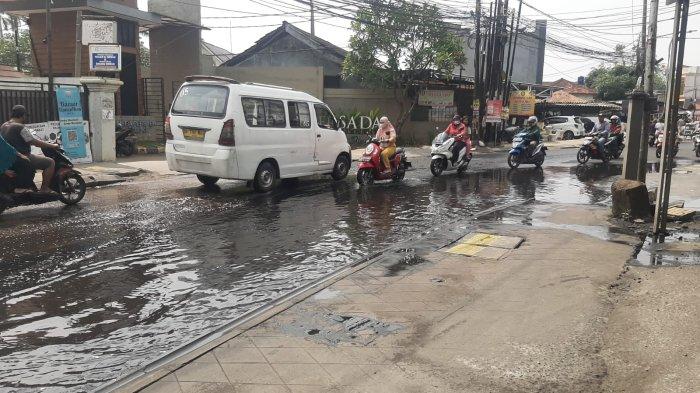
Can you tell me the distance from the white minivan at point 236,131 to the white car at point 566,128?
2706 centimetres

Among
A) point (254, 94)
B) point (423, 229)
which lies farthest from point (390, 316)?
point (254, 94)

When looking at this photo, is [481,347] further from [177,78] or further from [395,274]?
[177,78]

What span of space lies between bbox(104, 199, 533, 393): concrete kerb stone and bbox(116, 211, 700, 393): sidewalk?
0.03 m

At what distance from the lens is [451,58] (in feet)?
81.4

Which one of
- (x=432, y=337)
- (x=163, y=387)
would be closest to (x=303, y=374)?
(x=163, y=387)

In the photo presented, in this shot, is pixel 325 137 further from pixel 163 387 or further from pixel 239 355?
pixel 163 387

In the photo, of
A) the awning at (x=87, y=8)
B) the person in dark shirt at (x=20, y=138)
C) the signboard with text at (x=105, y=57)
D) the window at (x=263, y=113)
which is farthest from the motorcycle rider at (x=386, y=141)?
the awning at (x=87, y=8)

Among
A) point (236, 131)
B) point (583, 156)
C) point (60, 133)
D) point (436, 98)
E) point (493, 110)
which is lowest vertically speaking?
point (583, 156)

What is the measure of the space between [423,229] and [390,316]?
3.62 m

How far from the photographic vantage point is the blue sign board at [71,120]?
1405 cm

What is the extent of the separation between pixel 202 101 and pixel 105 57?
5.81 m

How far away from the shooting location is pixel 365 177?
41.7ft

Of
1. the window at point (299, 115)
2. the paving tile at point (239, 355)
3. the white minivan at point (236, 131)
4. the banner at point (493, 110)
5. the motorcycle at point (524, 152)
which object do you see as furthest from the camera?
the banner at point (493, 110)

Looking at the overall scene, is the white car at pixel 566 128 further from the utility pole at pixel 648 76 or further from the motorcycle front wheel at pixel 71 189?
the motorcycle front wheel at pixel 71 189
